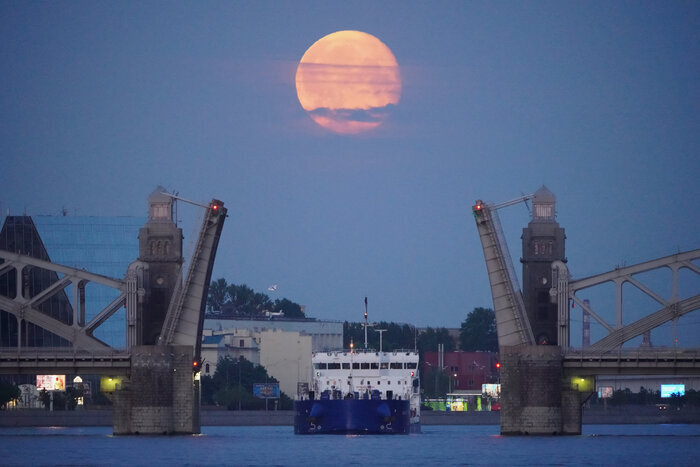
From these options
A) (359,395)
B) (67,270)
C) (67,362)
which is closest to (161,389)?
(67,362)

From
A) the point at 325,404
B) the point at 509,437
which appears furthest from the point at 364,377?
the point at 509,437

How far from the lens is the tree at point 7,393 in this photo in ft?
479

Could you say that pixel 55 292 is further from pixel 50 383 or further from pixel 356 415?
pixel 50 383

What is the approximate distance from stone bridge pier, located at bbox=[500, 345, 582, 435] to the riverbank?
5380 centimetres

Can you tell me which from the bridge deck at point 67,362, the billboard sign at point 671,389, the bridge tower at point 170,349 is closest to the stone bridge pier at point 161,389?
the bridge tower at point 170,349

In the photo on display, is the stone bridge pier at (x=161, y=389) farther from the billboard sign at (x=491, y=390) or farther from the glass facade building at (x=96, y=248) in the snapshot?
the billboard sign at (x=491, y=390)

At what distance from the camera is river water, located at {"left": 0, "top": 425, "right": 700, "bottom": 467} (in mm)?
80625

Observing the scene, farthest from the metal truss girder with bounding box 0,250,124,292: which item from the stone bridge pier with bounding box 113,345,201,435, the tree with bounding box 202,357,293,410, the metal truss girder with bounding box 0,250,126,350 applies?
the tree with bounding box 202,357,293,410

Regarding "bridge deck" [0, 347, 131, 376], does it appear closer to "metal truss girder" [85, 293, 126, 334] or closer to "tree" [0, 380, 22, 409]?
"metal truss girder" [85, 293, 126, 334]

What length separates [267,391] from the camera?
169250 millimetres

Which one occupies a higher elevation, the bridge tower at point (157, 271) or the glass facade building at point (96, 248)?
the glass facade building at point (96, 248)

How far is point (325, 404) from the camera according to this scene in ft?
357

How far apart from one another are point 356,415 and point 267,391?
203 feet

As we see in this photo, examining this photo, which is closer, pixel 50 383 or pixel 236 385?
pixel 50 383
